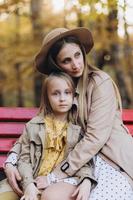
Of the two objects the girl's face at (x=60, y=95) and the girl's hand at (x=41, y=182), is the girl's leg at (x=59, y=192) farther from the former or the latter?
the girl's face at (x=60, y=95)

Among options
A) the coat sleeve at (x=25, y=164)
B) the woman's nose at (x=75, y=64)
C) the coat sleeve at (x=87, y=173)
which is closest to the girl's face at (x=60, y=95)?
the woman's nose at (x=75, y=64)

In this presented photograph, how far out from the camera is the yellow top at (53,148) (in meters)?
3.61

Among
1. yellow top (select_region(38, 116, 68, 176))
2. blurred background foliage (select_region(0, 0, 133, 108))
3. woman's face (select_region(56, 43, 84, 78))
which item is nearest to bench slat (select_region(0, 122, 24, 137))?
yellow top (select_region(38, 116, 68, 176))

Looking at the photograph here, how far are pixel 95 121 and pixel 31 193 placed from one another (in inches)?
25.2

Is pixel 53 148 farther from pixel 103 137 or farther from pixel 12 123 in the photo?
pixel 12 123

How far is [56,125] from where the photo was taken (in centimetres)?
369

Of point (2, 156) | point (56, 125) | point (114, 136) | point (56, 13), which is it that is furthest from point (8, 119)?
point (56, 13)

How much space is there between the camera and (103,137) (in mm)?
3586

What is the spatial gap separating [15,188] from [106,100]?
33.4 inches

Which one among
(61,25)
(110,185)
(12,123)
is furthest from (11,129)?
(61,25)

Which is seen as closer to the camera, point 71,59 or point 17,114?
point 71,59

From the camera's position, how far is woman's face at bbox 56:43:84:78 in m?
3.67

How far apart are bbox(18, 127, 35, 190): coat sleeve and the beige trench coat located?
187mm

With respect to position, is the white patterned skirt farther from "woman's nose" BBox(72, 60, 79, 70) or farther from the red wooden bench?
the red wooden bench
